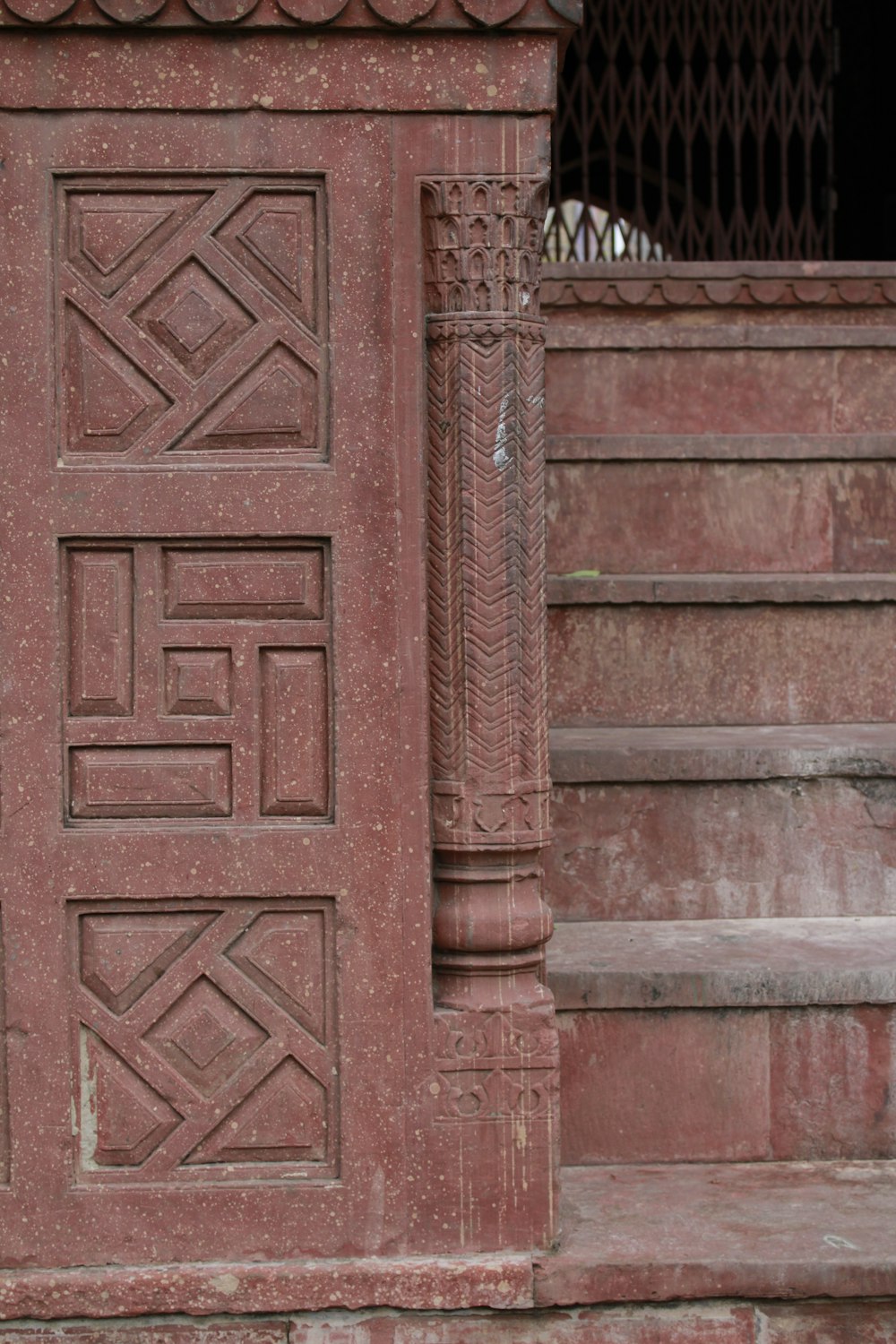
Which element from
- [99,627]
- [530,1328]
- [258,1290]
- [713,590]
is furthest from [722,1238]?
[713,590]

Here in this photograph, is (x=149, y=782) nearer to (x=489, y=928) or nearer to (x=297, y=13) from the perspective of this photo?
(x=489, y=928)

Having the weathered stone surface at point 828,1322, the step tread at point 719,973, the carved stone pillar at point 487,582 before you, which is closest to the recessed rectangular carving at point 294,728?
the carved stone pillar at point 487,582

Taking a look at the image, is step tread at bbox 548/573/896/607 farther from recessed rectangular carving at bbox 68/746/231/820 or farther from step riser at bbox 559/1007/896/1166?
recessed rectangular carving at bbox 68/746/231/820

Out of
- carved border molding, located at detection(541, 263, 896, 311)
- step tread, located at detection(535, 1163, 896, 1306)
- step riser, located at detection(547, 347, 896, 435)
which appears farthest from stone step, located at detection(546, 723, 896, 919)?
carved border molding, located at detection(541, 263, 896, 311)

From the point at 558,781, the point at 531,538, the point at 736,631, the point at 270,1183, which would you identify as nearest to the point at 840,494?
the point at 736,631

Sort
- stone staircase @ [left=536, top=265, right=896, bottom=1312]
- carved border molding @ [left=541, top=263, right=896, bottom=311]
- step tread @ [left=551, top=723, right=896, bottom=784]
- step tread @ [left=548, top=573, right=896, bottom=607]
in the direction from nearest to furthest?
stone staircase @ [left=536, top=265, right=896, bottom=1312]
step tread @ [left=551, top=723, right=896, bottom=784]
step tread @ [left=548, top=573, right=896, bottom=607]
carved border molding @ [left=541, top=263, right=896, bottom=311]

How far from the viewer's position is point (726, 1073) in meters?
3.25

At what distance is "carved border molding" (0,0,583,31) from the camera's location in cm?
272

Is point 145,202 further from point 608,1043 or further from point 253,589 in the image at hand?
point 608,1043

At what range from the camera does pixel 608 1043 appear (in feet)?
10.7

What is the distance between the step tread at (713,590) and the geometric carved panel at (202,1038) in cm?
146

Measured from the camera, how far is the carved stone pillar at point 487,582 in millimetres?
2805

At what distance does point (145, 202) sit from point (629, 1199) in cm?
215

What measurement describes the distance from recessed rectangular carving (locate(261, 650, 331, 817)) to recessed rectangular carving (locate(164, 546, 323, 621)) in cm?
8
